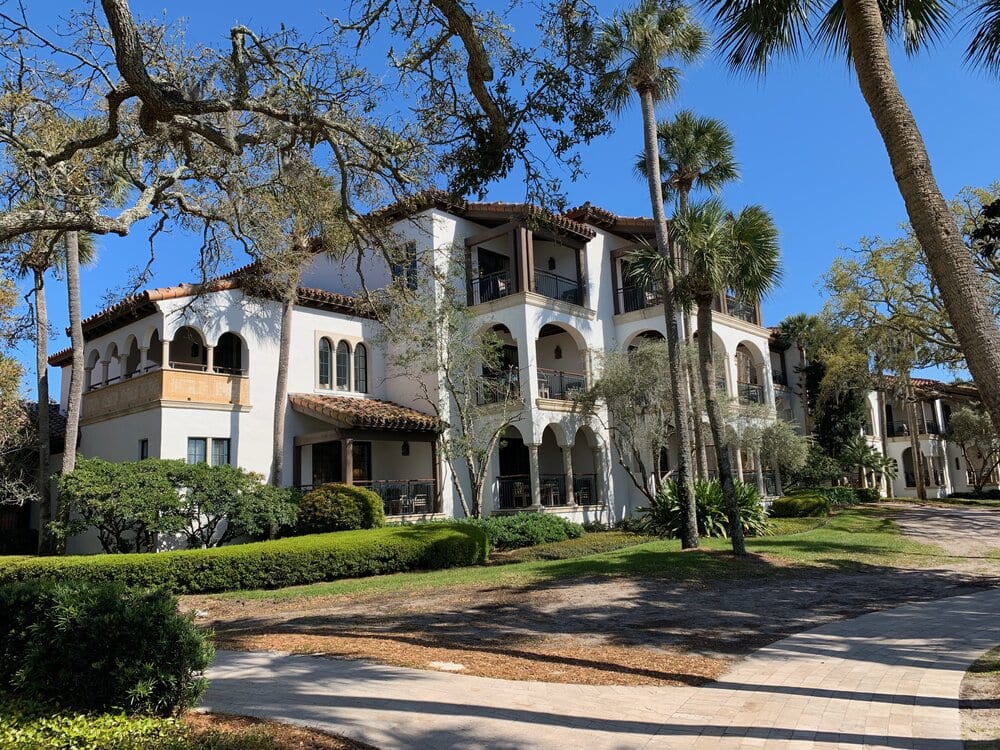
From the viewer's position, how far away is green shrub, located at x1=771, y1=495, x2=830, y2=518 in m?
27.8

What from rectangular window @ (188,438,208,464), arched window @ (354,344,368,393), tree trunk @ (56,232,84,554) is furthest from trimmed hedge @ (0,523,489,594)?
arched window @ (354,344,368,393)

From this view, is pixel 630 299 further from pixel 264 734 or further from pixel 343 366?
pixel 264 734

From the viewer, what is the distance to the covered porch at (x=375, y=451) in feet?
71.2

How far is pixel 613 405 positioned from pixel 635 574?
1002 cm

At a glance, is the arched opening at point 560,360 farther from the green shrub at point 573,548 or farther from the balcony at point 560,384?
the green shrub at point 573,548

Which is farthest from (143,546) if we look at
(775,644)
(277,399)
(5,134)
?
(775,644)

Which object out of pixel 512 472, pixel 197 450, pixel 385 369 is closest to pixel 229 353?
pixel 197 450

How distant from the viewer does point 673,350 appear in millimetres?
17844

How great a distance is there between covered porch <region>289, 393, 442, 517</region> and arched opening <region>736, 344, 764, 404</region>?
11945 mm

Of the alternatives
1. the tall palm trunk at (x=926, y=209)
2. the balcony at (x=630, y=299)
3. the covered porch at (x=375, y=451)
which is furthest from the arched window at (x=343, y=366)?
the tall palm trunk at (x=926, y=209)

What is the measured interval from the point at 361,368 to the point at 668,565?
1381cm

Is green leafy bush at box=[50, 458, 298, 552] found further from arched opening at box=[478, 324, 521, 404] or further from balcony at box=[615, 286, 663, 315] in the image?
balcony at box=[615, 286, 663, 315]

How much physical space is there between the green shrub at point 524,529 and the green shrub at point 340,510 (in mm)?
2499

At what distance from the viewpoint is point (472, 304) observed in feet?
87.2
